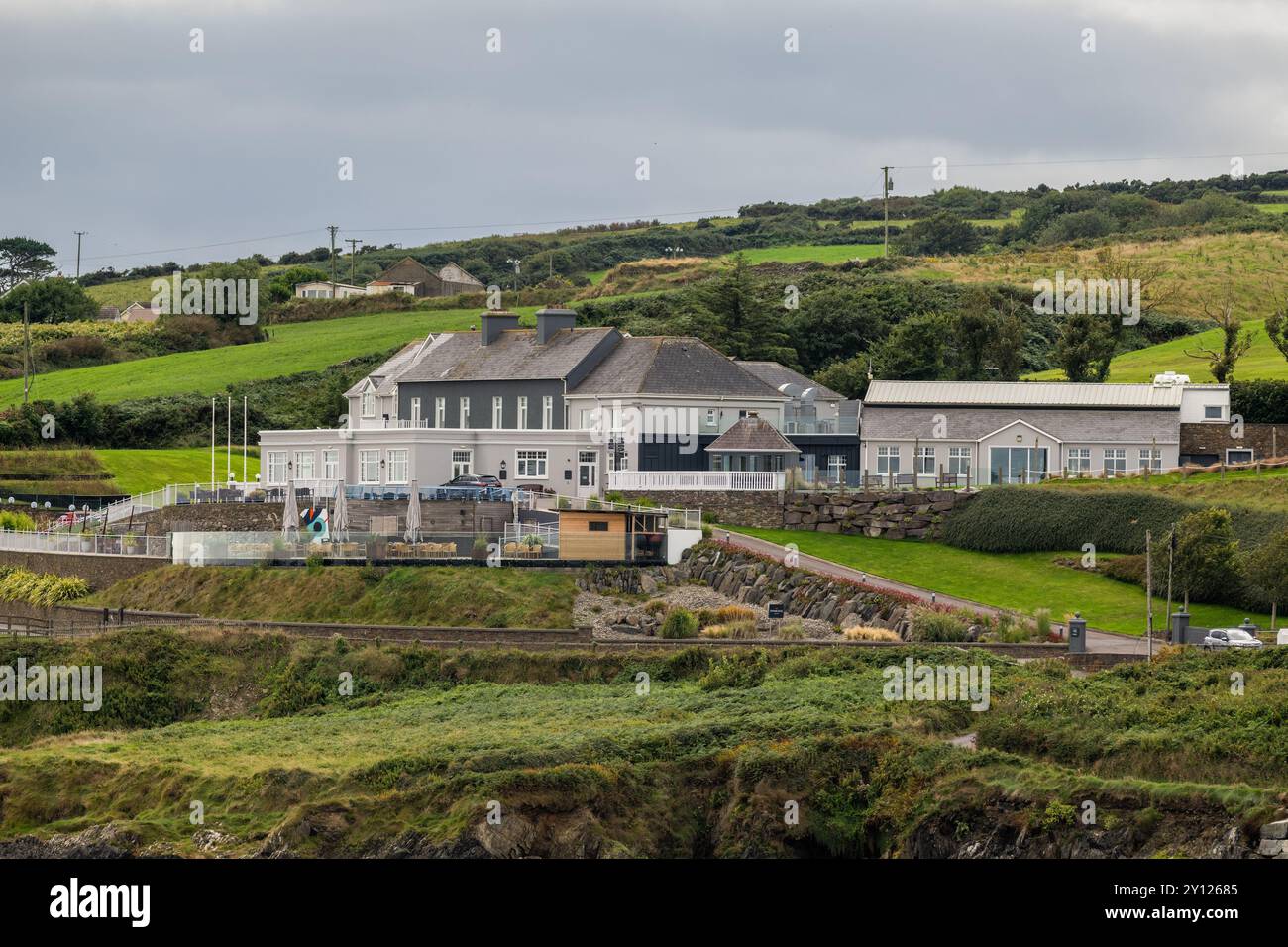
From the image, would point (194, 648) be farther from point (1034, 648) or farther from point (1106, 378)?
point (1106, 378)

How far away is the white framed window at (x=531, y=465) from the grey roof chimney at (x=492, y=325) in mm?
10732

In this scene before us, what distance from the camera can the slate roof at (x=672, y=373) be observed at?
76250 millimetres

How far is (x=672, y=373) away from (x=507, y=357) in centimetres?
889

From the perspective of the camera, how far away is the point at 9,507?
8462 cm

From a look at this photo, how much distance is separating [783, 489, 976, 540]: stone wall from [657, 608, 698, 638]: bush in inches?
559

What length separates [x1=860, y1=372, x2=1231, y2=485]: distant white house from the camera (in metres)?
72.1

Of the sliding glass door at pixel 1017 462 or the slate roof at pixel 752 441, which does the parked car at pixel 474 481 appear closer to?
the slate roof at pixel 752 441

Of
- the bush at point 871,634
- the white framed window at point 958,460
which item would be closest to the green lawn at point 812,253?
the white framed window at point 958,460

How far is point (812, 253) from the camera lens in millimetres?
151250

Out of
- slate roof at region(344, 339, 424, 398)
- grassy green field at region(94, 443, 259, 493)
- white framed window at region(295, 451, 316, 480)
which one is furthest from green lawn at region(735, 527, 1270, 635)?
grassy green field at region(94, 443, 259, 493)

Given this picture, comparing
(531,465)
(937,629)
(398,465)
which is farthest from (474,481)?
(937,629)

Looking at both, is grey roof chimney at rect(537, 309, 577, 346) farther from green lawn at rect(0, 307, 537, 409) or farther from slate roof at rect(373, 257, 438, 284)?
slate roof at rect(373, 257, 438, 284)

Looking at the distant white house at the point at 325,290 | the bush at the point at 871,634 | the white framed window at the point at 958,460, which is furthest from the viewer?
the distant white house at the point at 325,290
